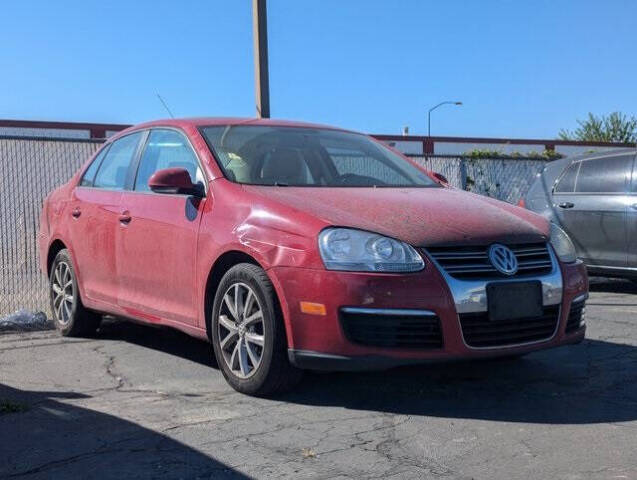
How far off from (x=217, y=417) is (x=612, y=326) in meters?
3.96

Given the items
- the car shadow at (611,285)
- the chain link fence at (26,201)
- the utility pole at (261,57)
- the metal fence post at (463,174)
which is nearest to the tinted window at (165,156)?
the chain link fence at (26,201)

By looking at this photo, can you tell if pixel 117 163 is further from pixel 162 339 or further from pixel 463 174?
pixel 463 174

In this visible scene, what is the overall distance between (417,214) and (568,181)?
571 cm

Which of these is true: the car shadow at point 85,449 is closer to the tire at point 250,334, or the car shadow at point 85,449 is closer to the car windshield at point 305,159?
the tire at point 250,334

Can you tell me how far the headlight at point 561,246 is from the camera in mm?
4875

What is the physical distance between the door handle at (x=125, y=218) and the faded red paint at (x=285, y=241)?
0.03 m

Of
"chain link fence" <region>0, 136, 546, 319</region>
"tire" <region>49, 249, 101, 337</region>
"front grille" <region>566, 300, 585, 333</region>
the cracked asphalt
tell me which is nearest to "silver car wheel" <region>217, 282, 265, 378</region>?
the cracked asphalt

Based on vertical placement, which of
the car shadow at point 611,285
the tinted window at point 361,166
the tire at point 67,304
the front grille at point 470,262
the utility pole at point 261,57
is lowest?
the car shadow at point 611,285

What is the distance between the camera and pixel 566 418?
420 cm

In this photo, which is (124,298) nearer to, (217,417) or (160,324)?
(160,324)

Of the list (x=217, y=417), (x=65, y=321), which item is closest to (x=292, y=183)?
(x=217, y=417)

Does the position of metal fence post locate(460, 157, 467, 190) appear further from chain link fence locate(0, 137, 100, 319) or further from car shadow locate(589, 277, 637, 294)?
chain link fence locate(0, 137, 100, 319)

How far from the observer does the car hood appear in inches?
173

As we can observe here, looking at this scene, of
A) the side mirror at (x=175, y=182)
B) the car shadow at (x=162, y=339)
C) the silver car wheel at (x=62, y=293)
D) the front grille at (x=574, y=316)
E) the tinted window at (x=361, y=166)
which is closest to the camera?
the front grille at (x=574, y=316)
